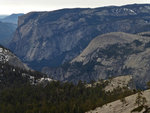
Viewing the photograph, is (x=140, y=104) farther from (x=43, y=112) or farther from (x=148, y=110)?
(x=43, y=112)

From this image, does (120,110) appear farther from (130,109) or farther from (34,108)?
(34,108)

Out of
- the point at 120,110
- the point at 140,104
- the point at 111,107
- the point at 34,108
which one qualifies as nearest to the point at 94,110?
the point at 111,107

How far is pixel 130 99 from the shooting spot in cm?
14475

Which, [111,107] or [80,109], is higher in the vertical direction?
[111,107]

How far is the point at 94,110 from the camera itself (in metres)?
156

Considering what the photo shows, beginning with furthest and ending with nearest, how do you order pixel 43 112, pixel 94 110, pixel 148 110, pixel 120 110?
1. pixel 43 112
2. pixel 94 110
3. pixel 120 110
4. pixel 148 110

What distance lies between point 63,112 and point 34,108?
78.2ft

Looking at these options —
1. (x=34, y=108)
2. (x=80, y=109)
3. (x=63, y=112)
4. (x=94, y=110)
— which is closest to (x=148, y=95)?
(x=94, y=110)

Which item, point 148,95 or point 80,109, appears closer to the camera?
point 148,95

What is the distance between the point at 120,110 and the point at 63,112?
61549mm

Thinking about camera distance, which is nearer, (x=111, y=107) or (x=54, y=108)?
(x=111, y=107)

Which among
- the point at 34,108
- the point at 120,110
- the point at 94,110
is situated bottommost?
the point at 34,108

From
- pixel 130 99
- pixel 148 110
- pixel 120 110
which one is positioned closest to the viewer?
pixel 148 110

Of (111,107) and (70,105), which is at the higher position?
(111,107)
